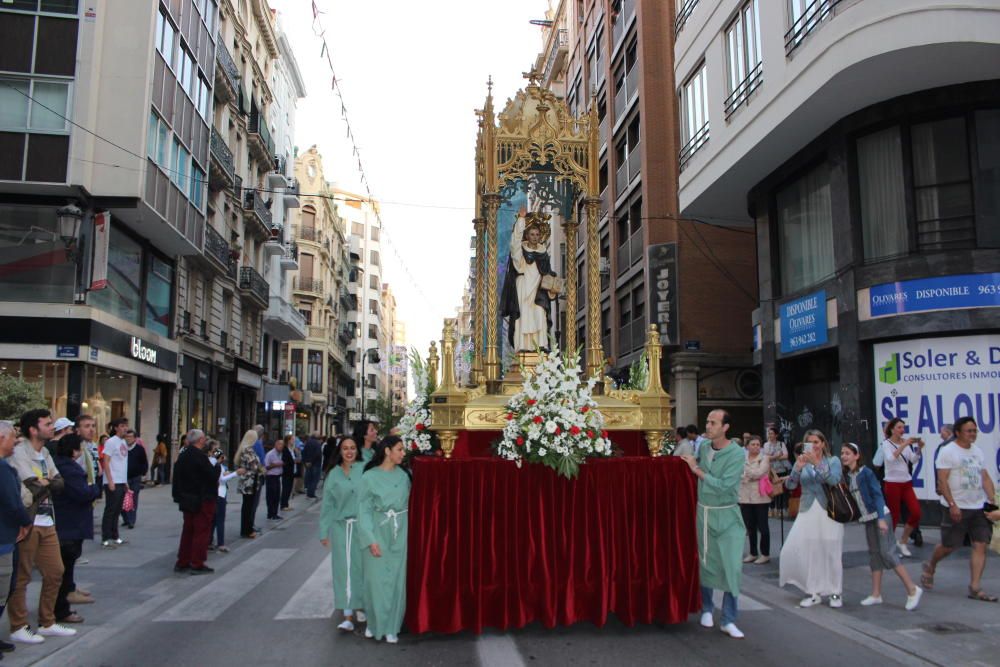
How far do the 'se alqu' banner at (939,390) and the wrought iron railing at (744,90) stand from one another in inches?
262

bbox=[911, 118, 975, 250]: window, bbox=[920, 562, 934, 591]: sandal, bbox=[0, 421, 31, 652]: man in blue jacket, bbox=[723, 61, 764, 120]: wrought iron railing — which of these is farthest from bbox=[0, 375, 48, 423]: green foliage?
bbox=[911, 118, 975, 250]: window

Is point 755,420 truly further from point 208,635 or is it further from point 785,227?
point 208,635

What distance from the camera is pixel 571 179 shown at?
32.9ft

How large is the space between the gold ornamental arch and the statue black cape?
215mm

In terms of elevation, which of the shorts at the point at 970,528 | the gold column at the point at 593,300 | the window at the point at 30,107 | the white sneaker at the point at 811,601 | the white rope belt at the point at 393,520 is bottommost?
the white sneaker at the point at 811,601

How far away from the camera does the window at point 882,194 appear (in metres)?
14.9

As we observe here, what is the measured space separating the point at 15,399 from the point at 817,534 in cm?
1319

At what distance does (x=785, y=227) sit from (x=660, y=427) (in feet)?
40.1

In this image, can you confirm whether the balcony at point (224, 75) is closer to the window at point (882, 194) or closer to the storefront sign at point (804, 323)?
the storefront sign at point (804, 323)

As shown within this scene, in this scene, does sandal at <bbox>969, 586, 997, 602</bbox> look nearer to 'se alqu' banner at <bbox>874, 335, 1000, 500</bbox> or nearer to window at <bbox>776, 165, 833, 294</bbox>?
'se alqu' banner at <bbox>874, 335, 1000, 500</bbox>

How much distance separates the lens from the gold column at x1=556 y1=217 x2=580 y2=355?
31.8 ft

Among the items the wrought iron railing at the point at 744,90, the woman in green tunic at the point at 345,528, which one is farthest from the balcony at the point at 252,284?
the woman in green tunic at the point at 345,528

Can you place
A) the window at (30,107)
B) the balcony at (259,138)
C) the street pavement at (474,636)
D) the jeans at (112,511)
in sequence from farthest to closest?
the balcony at (259,138), the window at (30,107), the jeans at (112,511), the street pavement at (474,636)

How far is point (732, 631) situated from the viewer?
6.66 meters
